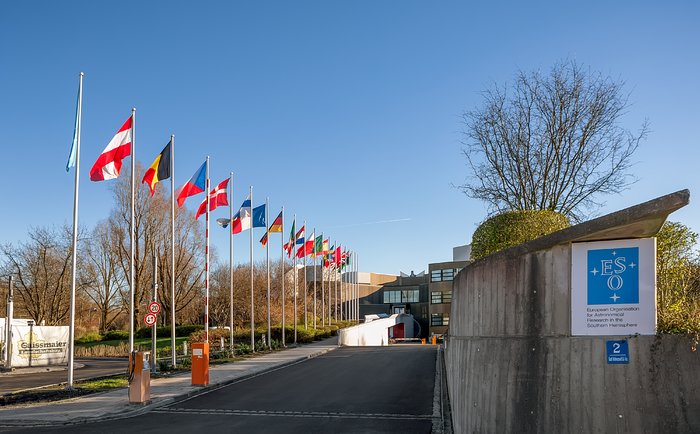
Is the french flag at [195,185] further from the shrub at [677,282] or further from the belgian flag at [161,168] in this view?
the shrub at [677,282]

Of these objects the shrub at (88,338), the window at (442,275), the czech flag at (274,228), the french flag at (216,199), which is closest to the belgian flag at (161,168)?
the french flag at (216,199)

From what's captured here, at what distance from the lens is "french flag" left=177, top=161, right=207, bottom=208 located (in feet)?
79.8

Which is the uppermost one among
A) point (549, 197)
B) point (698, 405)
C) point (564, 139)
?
point (564, 139)

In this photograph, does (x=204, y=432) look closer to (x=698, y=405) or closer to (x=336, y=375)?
(x=698, y=405)

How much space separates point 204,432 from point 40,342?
25.6m

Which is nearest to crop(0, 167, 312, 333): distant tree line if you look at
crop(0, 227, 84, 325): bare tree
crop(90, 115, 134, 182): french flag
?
crop(0, 227, 84, 325): bare tree

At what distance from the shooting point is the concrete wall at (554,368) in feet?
20.2

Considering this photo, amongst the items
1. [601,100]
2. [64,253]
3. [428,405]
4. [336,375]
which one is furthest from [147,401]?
[64,253]

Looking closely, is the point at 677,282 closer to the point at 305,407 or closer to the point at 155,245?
the point at 305,407

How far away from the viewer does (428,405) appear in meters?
14.4

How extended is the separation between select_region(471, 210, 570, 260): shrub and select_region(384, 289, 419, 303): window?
296 ft

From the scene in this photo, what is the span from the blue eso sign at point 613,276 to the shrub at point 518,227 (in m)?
5.65

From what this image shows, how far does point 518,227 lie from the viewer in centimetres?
1312

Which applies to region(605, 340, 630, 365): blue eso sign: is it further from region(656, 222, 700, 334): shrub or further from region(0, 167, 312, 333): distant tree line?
region(0, 167, 312, 333): distant tree line
